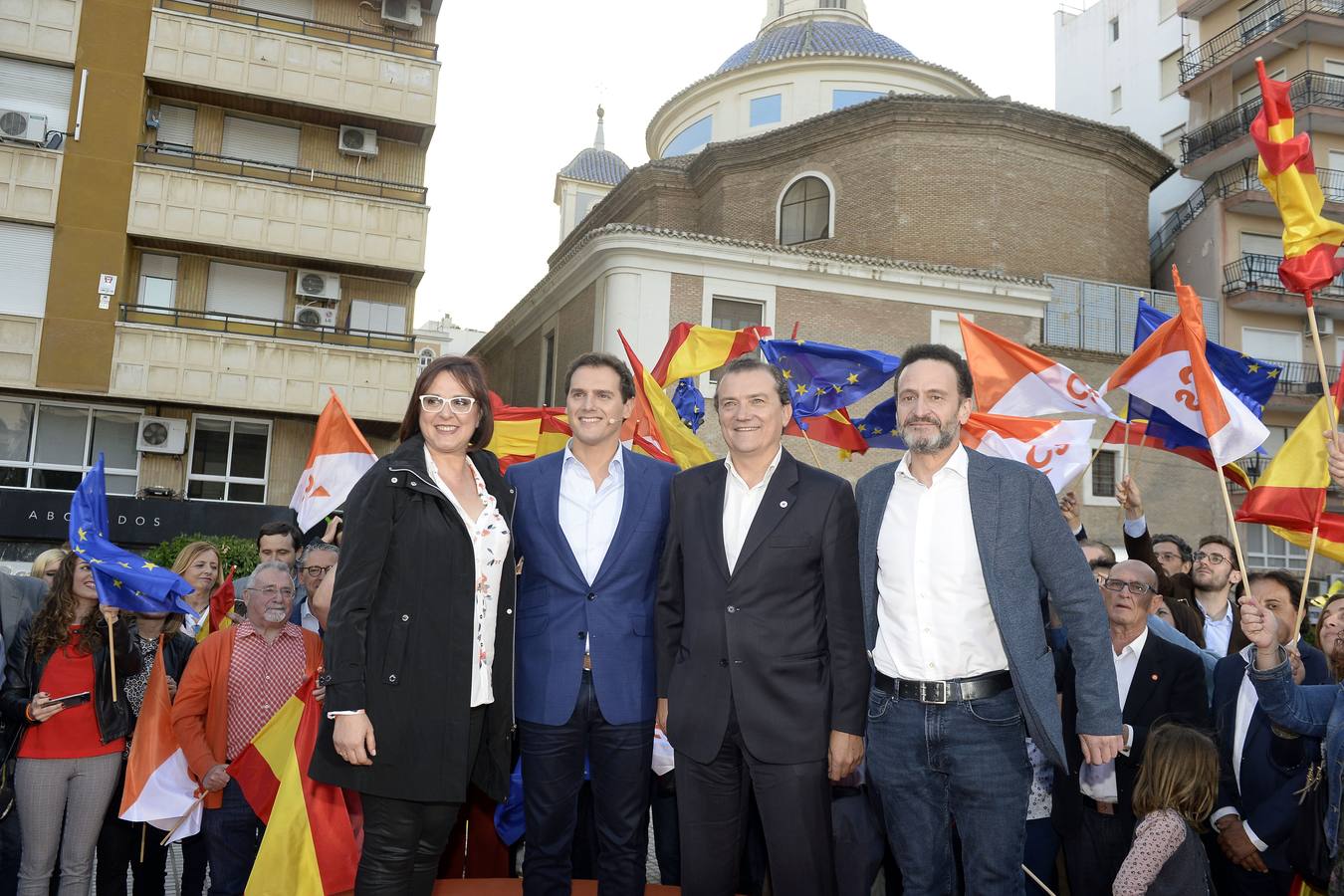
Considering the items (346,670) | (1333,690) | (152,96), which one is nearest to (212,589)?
(346,670)

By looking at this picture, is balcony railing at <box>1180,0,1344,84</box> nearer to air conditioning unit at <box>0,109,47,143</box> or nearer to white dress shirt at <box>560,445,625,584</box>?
air conditioning unit at <box>0,109,47,143</box>

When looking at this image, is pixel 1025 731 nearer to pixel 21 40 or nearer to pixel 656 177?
pixel 21 40

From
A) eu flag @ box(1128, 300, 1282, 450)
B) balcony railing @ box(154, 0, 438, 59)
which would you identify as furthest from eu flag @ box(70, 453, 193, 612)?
balcony railing @ box(154, 0, 438, 59)

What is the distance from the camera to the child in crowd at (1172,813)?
14.1 ft

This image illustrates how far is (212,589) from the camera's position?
22.1 feet

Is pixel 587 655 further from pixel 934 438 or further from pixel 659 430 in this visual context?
pixel 659 430

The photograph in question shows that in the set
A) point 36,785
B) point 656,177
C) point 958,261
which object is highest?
point 656,177

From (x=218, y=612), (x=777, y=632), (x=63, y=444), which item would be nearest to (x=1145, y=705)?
(x=777, y=632)

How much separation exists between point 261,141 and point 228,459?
21.2 feet

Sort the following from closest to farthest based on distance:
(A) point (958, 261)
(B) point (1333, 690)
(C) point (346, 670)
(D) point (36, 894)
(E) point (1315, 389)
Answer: (C) point (346, 670), (B) point (1333, 690), (D) point (36, 894), (A) point (958, 261), (E) point (1315, 389)

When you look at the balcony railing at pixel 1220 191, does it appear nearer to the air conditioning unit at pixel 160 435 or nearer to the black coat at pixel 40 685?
the air conditioning unit at pixel 160 435

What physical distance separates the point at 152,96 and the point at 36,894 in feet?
66.6

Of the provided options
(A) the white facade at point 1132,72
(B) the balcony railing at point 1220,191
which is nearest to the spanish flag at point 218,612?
(B) the balcony railing at point 1220,191

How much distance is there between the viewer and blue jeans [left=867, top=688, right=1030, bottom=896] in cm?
367
